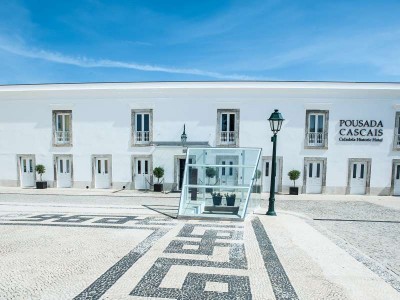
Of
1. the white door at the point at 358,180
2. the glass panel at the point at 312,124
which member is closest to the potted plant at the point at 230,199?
the glass panel at the point at 312,124

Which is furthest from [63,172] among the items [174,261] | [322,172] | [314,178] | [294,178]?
[322,172]

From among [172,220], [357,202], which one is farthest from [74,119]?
[357,202]

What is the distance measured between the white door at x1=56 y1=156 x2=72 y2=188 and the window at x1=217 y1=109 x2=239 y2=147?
10.4 m

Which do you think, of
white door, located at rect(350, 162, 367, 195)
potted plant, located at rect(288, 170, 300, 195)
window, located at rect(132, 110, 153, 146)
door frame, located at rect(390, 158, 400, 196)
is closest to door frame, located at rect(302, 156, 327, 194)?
potted plant, located at rect(288, 170, 300, 195)

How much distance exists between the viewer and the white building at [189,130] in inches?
591

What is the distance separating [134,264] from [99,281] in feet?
2.57

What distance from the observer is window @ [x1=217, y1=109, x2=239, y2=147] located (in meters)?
15.4

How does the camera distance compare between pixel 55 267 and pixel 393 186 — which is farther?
pixel 393 186

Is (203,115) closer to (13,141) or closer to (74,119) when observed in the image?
(74,119)

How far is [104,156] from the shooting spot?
16.0 metres

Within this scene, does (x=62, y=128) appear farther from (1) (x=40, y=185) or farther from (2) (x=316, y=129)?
(2) (x=316, y=129)

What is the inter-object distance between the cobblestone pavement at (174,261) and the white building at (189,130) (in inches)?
309

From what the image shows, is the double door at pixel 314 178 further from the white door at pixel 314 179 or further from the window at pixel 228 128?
the window at pixel 228 128

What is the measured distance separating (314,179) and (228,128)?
21.2 feet
